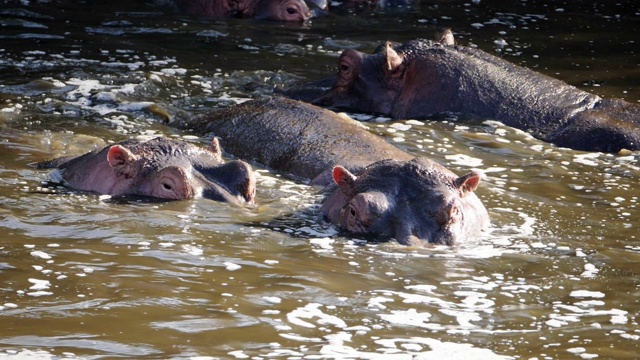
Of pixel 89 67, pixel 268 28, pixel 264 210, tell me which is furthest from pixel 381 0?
pixel 264 210

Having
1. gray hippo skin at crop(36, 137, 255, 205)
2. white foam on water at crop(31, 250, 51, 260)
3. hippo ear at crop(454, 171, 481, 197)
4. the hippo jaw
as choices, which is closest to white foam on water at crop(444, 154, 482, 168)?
the hippo jaw

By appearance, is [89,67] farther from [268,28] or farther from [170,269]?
[170,269]

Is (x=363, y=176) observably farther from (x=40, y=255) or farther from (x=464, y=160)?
(x=464, y=160)

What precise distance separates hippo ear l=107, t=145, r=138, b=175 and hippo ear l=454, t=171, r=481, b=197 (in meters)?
2.03

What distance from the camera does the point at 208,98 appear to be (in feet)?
36.5

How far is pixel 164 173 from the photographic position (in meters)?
7.37

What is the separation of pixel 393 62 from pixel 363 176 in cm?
377

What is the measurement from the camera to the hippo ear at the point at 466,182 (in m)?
6.96

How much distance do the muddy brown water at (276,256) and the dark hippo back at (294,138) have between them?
0.25 m

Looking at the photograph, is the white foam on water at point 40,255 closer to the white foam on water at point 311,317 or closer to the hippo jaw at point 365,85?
the white foam on water at point 311,317

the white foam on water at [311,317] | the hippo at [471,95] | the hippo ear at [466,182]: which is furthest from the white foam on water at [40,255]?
the hippo at [471,95]

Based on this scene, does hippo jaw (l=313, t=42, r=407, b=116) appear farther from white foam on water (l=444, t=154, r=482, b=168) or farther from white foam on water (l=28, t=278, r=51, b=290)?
white foam on water (l=28, t=278, r=51, b=290)

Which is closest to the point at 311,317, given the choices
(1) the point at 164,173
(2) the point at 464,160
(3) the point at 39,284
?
(3) the point at 39,284

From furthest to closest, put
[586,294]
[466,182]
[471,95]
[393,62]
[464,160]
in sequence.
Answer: [393,62]
[471,95]
[464,160]
[466,182]
[586,294]
